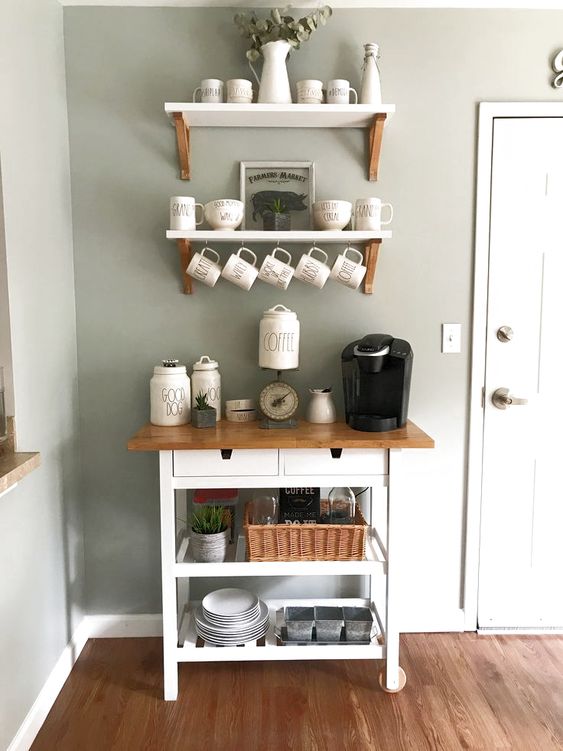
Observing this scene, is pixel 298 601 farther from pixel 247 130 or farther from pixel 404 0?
pixel 404 0

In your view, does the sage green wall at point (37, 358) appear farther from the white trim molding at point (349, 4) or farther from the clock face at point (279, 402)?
the clock face at point (279, 402)

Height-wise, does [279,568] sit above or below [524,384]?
below

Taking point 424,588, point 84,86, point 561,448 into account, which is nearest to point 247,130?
point 84,86

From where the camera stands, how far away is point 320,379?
2162 mm

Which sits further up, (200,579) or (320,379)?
(320,379)

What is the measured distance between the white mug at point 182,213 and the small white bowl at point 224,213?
0.05 metres

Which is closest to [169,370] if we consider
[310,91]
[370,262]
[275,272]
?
[275,272]

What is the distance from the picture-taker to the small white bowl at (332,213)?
192 cm

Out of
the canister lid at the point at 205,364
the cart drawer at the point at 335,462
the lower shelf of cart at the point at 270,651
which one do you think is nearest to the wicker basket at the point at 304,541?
the cart drawer at the point at 335,462

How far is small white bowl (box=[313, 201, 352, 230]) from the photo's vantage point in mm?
1917

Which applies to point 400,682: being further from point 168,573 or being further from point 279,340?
point 279,340

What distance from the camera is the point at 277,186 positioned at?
209 cm

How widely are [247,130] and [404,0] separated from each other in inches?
27.0

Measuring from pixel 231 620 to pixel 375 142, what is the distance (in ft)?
5.46
